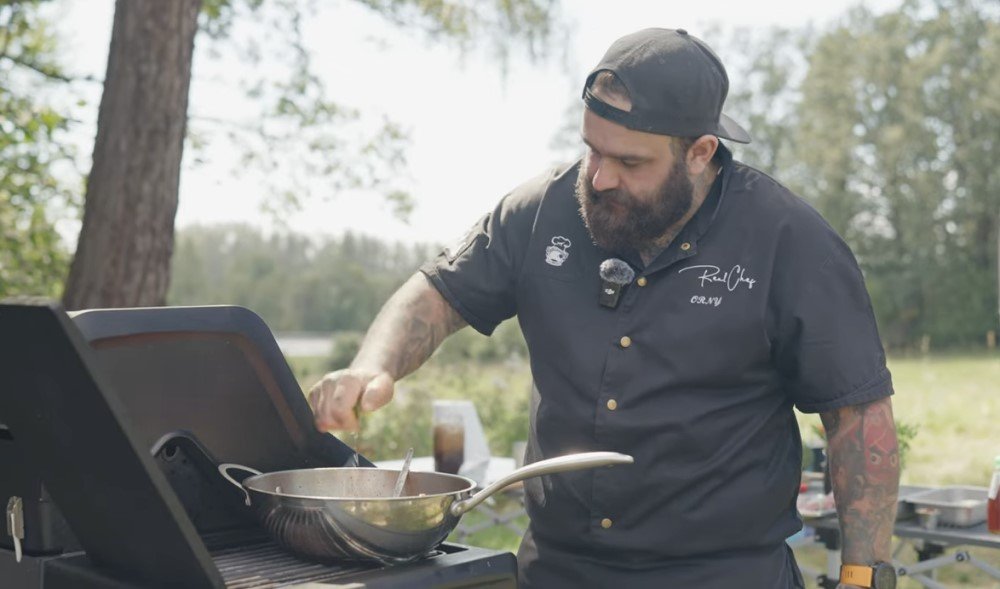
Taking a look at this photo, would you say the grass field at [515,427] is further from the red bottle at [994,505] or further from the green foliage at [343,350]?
the red bottle at [994,505]

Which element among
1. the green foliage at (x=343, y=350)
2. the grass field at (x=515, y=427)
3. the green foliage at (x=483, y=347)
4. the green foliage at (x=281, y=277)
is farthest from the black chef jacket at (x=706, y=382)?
the green foliage at (x=281, y=277)

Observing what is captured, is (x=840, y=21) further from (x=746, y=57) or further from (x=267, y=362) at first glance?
(x=267, y=362)

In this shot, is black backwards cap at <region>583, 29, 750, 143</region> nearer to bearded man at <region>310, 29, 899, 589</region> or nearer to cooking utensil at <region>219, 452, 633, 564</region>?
bearded man at <region>310, 29, 899, 589</region>

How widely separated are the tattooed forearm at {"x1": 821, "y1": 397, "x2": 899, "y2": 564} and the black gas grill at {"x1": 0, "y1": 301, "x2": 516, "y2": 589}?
76 cm

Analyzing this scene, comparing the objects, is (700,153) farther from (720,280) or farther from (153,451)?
(153,451)

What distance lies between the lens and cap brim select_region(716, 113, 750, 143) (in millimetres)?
1979

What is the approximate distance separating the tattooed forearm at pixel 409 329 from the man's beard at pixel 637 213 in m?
0.34

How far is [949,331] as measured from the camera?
28156mm

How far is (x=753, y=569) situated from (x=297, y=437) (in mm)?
780

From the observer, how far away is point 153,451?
1.50 meters

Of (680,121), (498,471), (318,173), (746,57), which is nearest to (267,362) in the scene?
(680,121)

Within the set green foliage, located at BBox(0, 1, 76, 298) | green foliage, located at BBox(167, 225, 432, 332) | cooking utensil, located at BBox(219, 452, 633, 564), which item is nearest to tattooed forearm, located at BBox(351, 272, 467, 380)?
cooking utensil, located at BBox(219, 452, 633, 564)

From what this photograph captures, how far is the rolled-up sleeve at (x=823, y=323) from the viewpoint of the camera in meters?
1.88

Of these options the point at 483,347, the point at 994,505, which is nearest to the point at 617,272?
the point at 994,505
